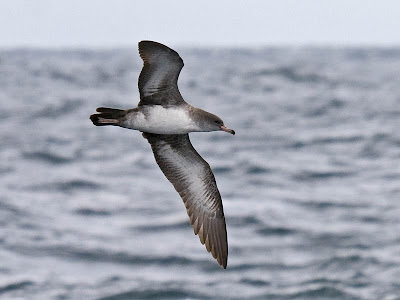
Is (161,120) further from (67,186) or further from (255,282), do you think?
(67,186)

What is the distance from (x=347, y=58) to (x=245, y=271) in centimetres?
4985

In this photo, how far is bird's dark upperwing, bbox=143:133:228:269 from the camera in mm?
8430

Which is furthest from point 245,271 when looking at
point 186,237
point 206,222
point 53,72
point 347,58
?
point 347,58

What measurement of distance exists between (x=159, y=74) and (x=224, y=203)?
11616 mm

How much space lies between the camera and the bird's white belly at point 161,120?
7.50 metres

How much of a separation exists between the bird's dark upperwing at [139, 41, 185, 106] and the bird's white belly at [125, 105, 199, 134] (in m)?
0.09

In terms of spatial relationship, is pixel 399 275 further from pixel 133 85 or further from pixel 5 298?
pixel 133 85

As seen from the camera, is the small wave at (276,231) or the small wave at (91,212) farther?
the small wave at (91,212)

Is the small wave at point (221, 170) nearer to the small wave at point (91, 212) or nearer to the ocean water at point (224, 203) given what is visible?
the ocean water at point (224, 203)

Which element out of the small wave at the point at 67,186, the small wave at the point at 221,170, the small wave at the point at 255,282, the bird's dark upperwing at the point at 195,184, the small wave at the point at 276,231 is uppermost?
the small wave at the point at 221,170

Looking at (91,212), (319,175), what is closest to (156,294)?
(91,212)

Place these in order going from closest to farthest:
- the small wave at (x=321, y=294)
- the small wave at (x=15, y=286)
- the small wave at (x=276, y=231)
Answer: the small wave at (x=321, y=294) < the small wave at (x=15, y=286) < the small wave at (x=276, y=231)

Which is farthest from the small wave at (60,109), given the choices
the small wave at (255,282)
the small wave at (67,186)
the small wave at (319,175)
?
the small wave at (255,282)

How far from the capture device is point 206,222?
8.91 m
